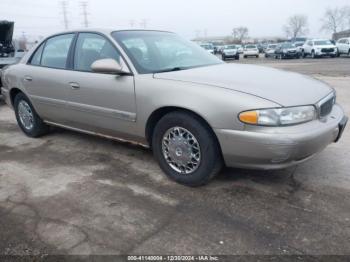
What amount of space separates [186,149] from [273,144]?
2.83 ft

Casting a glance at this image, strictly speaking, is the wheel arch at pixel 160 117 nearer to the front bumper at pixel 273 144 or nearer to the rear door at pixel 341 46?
the front bumper at pixel 273 144

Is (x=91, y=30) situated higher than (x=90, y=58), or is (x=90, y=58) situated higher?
(x=91, y=30)

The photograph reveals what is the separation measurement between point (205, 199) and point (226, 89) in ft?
3.28

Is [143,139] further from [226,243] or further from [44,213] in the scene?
[226,243]

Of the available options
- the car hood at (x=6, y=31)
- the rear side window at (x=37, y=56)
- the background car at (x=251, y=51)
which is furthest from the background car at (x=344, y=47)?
the rear side window at (x=37, y=56)

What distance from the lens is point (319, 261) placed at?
2.30m

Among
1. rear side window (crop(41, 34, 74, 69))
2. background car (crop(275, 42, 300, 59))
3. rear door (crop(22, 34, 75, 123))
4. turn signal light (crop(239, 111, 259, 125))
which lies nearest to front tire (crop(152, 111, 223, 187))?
turn signal light (crop(239, 111, 259, 125))

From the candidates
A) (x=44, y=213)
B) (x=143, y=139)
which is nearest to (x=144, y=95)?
(x=143, y=139)

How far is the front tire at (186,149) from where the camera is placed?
3182 mm

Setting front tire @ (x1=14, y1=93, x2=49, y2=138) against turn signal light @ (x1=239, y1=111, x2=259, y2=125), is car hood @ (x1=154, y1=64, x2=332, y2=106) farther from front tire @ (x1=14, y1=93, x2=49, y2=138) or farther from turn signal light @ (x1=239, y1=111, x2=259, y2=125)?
front tire @ (x1=14, y1=93, x2=49, y2=138)

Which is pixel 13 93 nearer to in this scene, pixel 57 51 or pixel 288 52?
pixel 57 51

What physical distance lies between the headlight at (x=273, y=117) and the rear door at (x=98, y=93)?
127cm

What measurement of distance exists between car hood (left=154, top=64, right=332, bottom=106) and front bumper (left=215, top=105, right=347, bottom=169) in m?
0.24

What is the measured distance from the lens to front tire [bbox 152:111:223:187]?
3.18m
